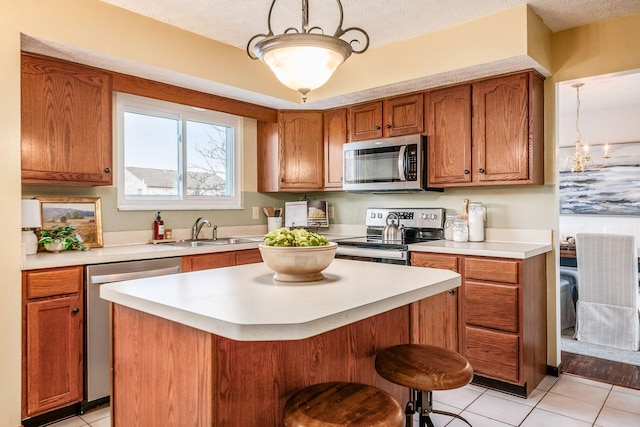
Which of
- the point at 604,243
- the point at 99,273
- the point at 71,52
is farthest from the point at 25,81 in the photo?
the point at 604,243

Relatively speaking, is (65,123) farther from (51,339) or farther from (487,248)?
(487,248)

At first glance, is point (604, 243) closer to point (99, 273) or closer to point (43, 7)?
point (99, 273)

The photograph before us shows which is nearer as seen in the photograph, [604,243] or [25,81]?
[25,81]

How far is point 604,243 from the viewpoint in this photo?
11.7 ft

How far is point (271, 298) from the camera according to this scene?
56.1 inches

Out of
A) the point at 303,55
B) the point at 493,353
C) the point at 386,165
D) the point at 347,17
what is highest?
the point at 347,17

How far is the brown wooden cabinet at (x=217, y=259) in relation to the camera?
304cm

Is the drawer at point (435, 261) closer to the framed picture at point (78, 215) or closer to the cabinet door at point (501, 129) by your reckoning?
the cabinet door at point (501, 129)

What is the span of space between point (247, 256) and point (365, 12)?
6.51 ft

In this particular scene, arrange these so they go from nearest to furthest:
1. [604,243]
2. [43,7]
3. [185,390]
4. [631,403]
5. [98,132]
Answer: [185,390], [43,7], [631,403], [98,132], [604,243]

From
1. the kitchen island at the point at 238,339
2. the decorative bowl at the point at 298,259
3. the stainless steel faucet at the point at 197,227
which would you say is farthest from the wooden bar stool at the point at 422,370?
the stainless steel faucet at the point at 197,227

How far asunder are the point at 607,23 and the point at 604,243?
5.61ft

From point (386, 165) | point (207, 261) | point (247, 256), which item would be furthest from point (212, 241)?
point (386, 165)

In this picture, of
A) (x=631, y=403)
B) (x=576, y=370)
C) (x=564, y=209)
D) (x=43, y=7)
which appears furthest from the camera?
(x=564, y=209)
